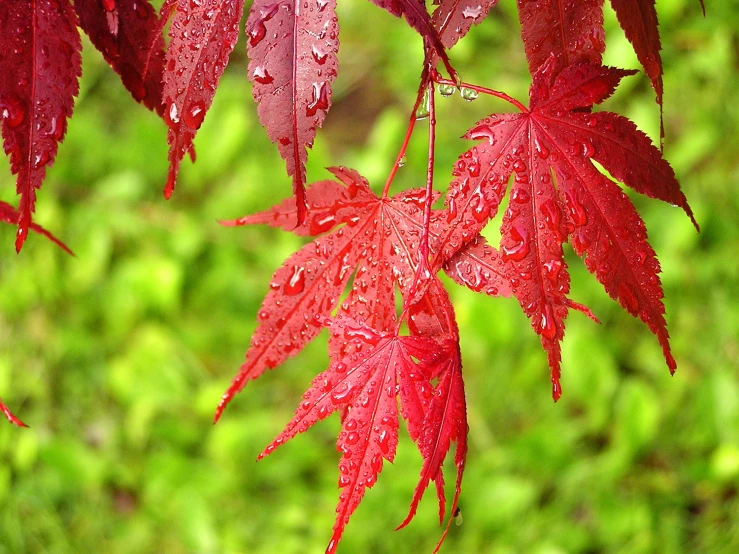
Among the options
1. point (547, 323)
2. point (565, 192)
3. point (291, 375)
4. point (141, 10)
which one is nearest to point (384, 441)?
point (547, 323)

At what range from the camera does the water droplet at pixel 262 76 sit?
533 millimetres

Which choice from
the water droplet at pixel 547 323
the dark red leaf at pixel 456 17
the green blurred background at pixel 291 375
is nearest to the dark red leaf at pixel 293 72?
the dark red leaf at pixel 456 17

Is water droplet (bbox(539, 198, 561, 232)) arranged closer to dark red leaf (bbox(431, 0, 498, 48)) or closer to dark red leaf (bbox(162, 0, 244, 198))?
dark red leaf (bbox(431, 0, 498, 48))

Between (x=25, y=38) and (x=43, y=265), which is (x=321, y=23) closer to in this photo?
(x=25, y=38)

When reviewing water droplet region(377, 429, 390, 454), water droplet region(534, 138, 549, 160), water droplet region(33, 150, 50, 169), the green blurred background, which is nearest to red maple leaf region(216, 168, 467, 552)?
water droplet region(377, 429, 390, 454)

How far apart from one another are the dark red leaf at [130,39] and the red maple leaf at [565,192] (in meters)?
0.33

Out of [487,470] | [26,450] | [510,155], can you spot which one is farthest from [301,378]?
[510,155]

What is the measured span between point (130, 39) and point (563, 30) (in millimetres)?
417

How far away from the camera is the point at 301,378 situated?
204cm

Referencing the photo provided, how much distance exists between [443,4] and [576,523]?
1600 mm

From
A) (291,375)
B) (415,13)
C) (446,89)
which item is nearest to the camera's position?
(415,13)

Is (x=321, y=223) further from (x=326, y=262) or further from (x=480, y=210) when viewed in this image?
(x=480, y=210)

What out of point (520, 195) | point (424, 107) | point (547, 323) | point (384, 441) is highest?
point (424, 107)

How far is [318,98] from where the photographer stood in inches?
20.9
